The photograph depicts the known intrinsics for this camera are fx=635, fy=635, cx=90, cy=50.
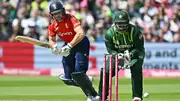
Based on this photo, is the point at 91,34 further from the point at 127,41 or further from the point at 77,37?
the point at 127,41

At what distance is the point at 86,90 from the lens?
405 inches

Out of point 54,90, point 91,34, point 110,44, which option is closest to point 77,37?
point 110,44

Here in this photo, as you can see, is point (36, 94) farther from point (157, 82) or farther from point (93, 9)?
point (93, 9)

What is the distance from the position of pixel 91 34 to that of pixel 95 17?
959 mm

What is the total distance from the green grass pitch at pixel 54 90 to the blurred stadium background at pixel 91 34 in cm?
11

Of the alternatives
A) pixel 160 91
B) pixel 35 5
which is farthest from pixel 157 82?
pixel 35 5

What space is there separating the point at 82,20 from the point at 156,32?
2348mm

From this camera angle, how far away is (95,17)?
66.6 ft

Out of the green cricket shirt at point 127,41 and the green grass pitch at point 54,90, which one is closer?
the green cricket shirt at point 127,41

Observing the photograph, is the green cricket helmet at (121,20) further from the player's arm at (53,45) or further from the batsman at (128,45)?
the player's arm at (53,45)

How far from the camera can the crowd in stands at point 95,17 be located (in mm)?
19484

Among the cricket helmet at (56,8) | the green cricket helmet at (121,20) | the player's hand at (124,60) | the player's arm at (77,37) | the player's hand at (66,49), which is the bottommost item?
the player's hand at (124,60)

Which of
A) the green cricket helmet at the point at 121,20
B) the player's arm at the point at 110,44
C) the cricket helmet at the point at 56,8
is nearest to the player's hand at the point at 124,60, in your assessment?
the player's arm at the point at 110,44

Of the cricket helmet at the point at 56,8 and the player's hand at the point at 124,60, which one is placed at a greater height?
the cricket helmet at the point at 56,8
